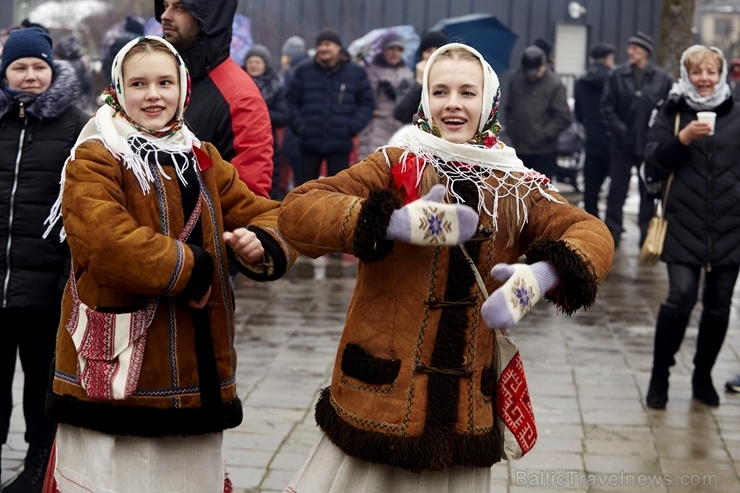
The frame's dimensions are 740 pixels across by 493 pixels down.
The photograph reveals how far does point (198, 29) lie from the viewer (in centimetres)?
487

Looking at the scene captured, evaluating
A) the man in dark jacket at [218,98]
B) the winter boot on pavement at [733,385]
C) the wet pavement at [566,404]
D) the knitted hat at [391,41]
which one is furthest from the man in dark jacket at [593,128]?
the man in dark jacket at [218,98]

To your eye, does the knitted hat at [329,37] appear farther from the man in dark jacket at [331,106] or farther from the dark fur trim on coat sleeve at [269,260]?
the dark fur trim on coat sleeve at [269,260]

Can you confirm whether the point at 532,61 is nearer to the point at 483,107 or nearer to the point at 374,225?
the point at 483,107

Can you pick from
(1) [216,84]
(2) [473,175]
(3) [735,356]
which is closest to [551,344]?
(3) [735,356]

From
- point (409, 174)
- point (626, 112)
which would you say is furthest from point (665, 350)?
point (626, 112)

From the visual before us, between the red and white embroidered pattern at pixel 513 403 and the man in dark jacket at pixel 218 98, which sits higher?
the man in dark jacket at pixel 218 98

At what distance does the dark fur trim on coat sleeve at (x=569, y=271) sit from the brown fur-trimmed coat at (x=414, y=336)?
1.3 inches

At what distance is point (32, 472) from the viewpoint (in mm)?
5211

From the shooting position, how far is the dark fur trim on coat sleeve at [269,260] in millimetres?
3863

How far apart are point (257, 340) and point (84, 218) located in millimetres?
4675

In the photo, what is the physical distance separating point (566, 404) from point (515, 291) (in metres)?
3.58

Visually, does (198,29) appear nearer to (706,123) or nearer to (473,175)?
(473,175)

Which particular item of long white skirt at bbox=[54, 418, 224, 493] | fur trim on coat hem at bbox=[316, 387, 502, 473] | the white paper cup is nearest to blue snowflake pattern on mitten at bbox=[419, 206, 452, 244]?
fur trim on coat hem at bbox=[316, 387, 502, 473]

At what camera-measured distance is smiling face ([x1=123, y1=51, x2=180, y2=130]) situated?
12.6 feet
